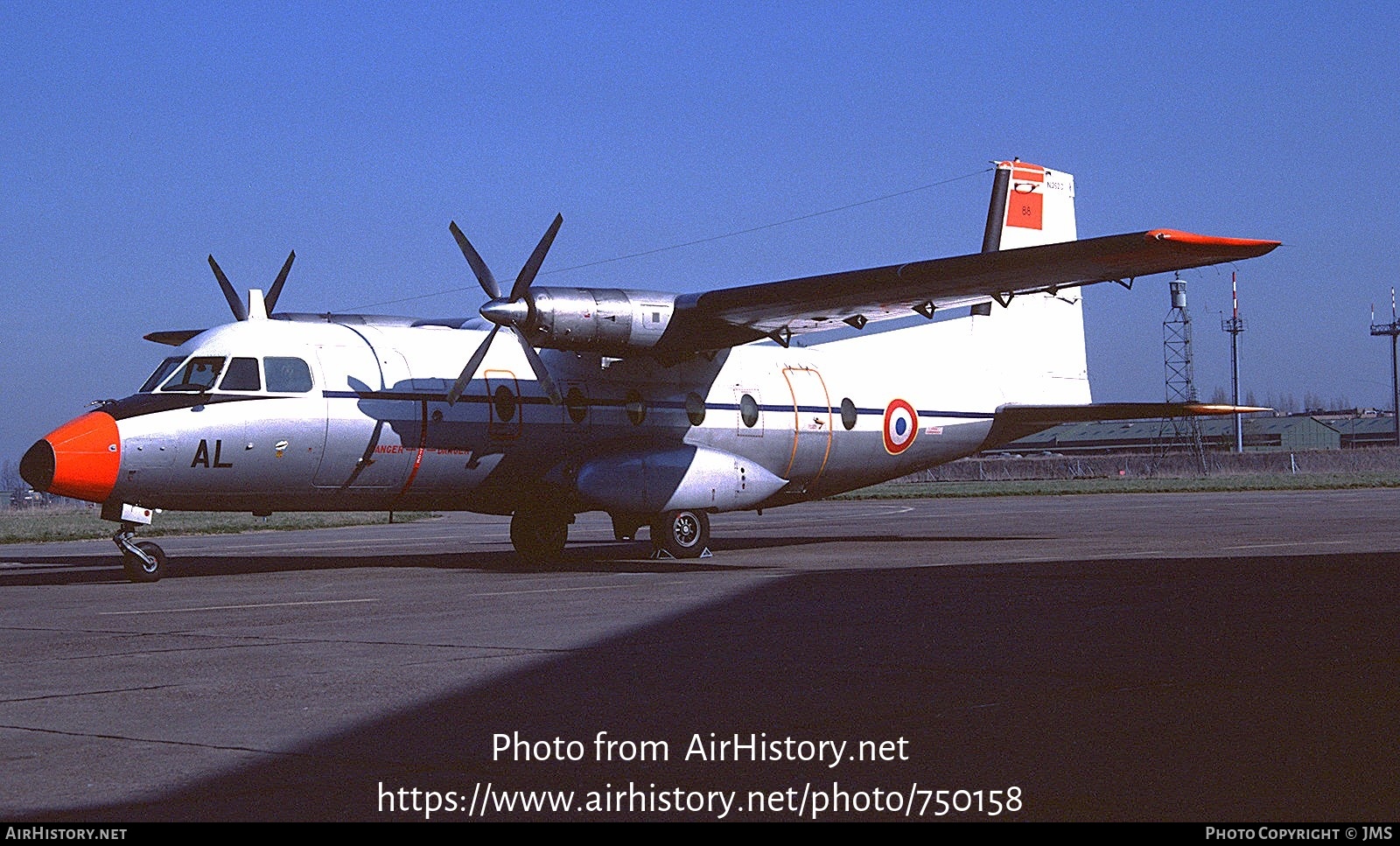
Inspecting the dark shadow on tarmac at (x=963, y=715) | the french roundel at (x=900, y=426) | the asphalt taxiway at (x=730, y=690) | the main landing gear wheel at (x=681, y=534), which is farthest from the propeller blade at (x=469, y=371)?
the dark shadow on tarmac at (x=963, y=715)

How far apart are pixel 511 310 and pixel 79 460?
6332 millimetres

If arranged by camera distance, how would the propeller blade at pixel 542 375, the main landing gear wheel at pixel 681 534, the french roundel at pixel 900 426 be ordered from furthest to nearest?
1. the french roundel at pixel 900 426
2. the main landing gear wheel at pixel 681 534
3. the propeller blade at pixel 542 375

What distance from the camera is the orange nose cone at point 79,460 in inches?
689

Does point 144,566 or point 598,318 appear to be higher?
point 598,318

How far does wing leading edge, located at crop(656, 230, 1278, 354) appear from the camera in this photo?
1822cm

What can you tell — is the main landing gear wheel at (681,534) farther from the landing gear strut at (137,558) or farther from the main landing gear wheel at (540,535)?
the landing gear strut at (137,558)

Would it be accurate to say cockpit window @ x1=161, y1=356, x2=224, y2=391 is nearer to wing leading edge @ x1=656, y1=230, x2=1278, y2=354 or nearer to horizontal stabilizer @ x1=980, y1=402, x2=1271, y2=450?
wing leading edge @ x1=656, y1=230, x2=1278, y2=354

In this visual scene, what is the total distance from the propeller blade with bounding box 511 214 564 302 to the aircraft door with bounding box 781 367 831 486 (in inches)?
206

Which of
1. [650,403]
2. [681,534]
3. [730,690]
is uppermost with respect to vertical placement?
[650,403]

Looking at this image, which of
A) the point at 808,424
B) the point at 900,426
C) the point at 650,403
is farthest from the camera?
the point at 900,426

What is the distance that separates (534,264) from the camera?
22.0m

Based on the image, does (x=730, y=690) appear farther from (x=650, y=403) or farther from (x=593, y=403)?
(x=650, y=403)

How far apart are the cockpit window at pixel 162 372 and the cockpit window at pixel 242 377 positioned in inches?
27.9

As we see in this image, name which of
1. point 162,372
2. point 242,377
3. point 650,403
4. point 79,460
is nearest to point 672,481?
point 650,403
